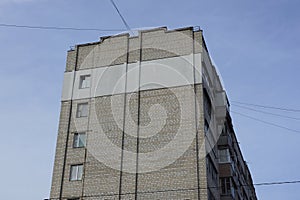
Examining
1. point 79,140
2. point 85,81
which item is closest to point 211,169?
point 79,140

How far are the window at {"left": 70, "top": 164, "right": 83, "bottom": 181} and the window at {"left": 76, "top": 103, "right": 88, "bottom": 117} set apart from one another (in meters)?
3.58

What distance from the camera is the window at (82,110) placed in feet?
93.5

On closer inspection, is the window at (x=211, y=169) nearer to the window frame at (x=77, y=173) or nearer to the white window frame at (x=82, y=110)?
the window frame at (x=77, y=173)

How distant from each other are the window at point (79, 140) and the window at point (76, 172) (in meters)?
1.39

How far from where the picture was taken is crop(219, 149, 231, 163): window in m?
29.3

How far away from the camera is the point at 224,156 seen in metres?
29.5

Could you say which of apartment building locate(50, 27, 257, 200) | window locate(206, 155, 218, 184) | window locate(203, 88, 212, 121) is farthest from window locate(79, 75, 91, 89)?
window locate(206, 155, 218, 184)

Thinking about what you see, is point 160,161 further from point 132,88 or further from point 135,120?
point 132,88

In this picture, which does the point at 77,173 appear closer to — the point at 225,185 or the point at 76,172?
the point at 76,172

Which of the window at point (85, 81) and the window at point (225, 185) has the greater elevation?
the window at point (85, 81)

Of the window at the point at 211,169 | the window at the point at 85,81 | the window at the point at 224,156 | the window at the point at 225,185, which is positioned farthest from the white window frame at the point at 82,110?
the window at the point at 225,185

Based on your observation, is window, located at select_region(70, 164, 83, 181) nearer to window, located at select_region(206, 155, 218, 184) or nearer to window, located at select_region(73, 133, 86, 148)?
window, located at select_region(73, 133, 86, 148)

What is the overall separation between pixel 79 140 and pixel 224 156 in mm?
9868

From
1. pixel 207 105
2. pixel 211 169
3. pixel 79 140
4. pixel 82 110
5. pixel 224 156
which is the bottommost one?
pixel 211 169
